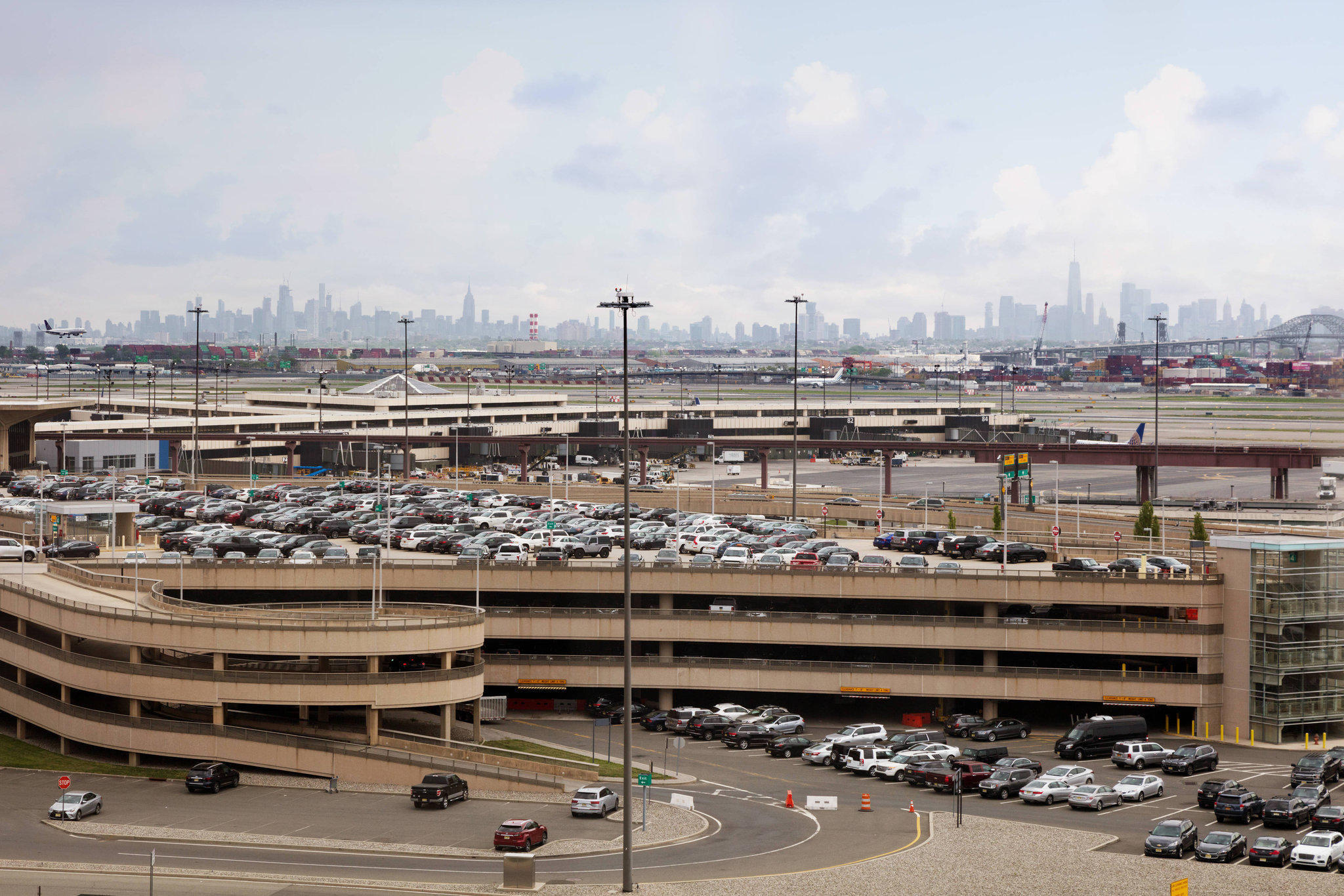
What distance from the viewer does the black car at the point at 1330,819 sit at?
42.7 metres

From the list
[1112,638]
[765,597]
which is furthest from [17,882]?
[1112,638]

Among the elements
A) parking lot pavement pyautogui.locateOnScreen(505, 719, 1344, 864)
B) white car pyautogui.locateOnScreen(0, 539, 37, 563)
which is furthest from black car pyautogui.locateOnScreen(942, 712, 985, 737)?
white car pyautogui.locateOnScreen(0, 539, 37, 563)

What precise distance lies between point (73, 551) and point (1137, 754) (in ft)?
177

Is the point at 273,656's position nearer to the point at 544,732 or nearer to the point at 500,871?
the point at 544,732

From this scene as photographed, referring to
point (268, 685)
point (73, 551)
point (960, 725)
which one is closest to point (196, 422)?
point (73, 551)

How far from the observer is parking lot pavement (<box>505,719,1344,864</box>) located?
146 ft

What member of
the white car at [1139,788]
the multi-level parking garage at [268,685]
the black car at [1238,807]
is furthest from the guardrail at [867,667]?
the black car at [1238,807]

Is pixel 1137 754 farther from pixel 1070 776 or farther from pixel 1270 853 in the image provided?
pixel 1270 853

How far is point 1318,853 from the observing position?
1534 inches

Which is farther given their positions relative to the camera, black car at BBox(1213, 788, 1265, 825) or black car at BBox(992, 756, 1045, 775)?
black car at BBox(992, 756, 1045, 775)

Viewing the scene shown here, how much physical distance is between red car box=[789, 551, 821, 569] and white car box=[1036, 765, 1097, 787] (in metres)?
19.3

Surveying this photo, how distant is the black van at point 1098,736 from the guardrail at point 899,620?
20.1ft

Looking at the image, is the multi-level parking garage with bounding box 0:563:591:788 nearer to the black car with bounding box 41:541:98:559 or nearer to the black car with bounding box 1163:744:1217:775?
the black car with bounding box 41:541:98:559

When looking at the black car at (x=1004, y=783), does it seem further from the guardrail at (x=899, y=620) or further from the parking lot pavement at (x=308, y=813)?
the guardrail at (x=899, y=620)
